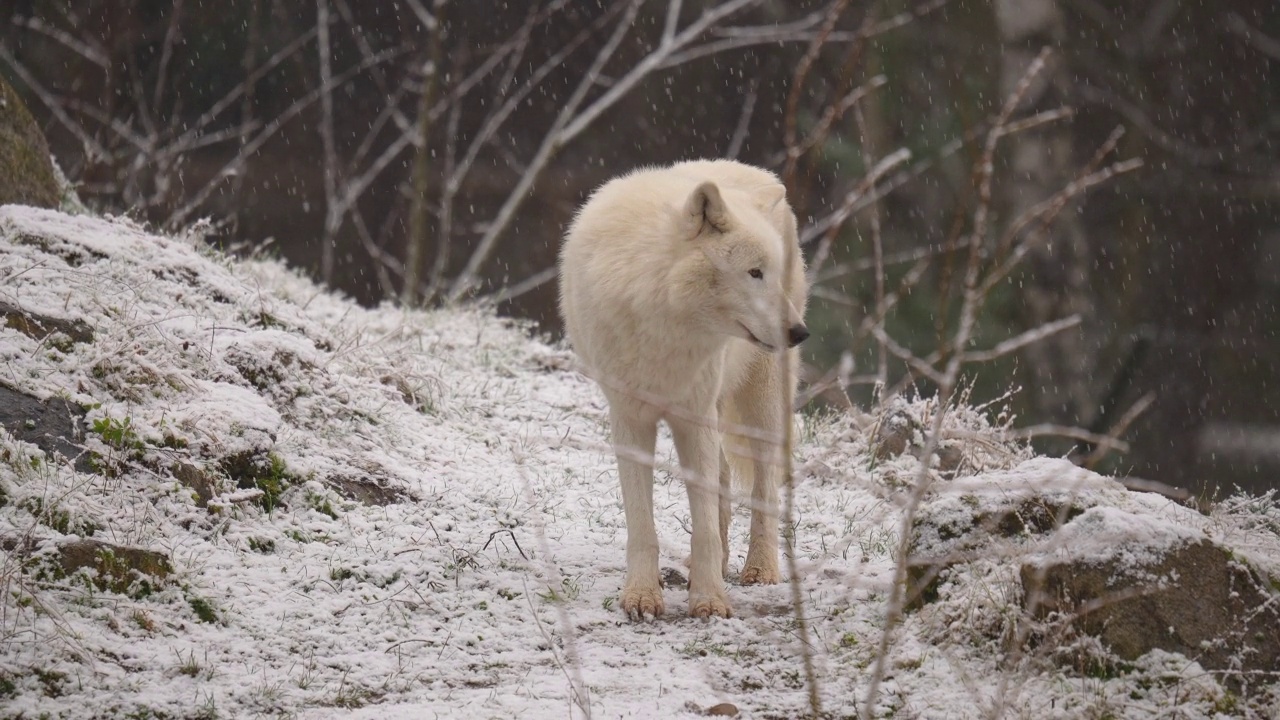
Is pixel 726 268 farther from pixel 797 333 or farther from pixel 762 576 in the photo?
pixel 762 576

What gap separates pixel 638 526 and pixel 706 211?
1194mm

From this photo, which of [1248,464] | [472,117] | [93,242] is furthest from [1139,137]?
[93,242]

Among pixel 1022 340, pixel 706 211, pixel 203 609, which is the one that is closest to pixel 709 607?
pixel 706 211

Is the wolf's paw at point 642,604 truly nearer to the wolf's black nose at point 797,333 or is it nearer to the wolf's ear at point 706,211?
the wolf's black nose at point 797,333

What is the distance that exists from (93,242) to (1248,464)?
12.5 metres

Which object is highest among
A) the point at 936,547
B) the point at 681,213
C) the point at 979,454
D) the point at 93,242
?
the point at 681,213

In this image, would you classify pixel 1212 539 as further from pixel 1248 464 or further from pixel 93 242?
pixel 1248 464

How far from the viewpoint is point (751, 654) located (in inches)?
135

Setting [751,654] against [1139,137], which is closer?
[751,654]

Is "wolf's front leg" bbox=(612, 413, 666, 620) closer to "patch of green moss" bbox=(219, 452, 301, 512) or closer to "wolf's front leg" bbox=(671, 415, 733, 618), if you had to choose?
"wolf's front leg" bbox=(671, 415, 733, 618)

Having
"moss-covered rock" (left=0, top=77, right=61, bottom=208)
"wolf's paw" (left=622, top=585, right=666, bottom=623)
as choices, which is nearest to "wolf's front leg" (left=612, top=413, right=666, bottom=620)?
"wolf's paw" (left=622, top=585, right=666, bottom=623)

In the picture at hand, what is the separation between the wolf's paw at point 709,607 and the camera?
147 inches

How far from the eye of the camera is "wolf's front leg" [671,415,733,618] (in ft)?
12.3

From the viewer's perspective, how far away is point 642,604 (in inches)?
147
